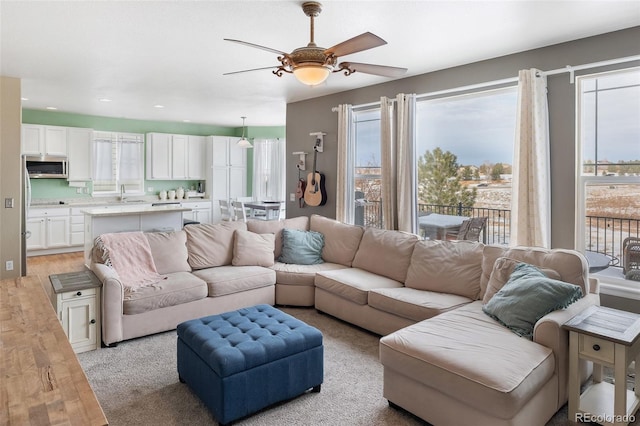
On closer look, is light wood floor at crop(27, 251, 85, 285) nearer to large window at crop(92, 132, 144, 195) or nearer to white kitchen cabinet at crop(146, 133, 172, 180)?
large window at crop(92, 132, 144, 195)

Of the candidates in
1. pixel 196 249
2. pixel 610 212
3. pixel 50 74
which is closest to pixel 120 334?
pixel 196 249

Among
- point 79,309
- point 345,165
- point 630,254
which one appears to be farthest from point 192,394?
point 630,254

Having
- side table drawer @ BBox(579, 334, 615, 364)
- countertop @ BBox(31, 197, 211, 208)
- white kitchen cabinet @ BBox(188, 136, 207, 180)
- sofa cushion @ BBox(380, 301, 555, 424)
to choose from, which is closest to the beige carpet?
sofa cushion @ BBox(380, 301, 555, 424)

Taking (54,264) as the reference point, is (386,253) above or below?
above

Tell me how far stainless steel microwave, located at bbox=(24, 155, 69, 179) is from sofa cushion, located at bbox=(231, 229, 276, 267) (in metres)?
4.90

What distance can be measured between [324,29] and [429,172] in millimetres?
2292

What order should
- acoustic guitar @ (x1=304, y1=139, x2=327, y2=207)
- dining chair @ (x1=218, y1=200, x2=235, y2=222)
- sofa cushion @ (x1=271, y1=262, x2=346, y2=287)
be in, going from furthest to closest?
dining chair @ (x1=218, y1=200, x2=235, y2=222), acoustic guitar @ (x1=304, y1=139, x2=327, y2=207), sofa cushion @ (x1=271, y1=262, x2=346, y2=287)

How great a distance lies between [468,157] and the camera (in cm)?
440

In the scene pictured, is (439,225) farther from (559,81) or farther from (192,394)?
(192,394)

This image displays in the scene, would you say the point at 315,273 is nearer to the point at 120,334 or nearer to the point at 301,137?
the point at 120,334

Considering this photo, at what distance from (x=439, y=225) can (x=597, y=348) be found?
100 inches

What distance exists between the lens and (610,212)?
3355 mm

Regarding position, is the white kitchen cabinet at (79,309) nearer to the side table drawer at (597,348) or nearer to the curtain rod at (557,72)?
the side table drawer at (597,348)

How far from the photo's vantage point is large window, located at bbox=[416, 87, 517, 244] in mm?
4102
